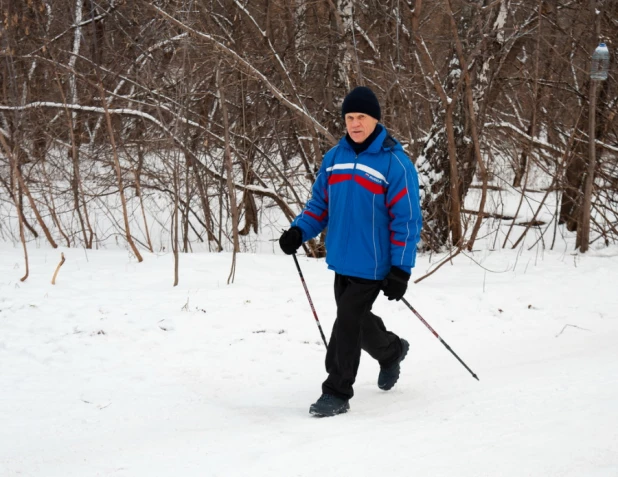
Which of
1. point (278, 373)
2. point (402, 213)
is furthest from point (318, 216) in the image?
point (278, 373)

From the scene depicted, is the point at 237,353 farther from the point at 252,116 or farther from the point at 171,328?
the point at 252,116

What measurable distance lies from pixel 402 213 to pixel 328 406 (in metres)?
1.09

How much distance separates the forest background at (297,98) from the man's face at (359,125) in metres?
3.61

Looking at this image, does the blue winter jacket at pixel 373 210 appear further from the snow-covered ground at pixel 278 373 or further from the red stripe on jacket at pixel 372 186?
the snow-covered ground at pixel 278 373

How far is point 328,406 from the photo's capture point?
367cm

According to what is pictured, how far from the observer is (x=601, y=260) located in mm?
7555

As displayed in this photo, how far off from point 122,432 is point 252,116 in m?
7.06

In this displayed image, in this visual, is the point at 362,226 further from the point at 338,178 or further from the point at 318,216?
the point at 318,216

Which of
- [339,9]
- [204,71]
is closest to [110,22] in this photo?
[204,71]

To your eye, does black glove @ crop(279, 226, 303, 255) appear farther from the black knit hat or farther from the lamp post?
the lamp post

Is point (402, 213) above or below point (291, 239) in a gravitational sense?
above

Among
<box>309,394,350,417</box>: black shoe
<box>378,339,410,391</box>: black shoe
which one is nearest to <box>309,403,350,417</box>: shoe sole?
<box>309,394,350,417</box>: black shoe

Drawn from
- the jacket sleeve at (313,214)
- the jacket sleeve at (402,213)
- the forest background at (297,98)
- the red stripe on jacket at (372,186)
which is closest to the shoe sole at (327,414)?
the jacket sleeve at (402,213)

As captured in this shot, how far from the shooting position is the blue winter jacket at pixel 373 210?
359 centimetres
